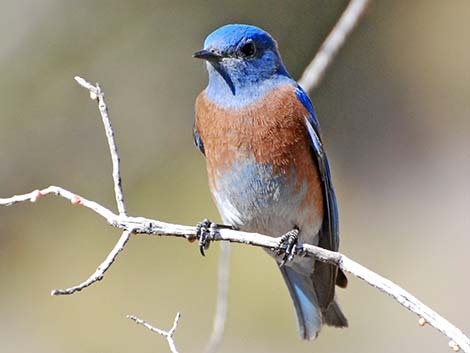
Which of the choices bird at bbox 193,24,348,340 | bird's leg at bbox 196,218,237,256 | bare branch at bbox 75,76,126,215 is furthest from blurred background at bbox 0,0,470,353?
bare branch at bbox 75,76,126,215

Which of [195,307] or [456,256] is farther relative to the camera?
[456,256]

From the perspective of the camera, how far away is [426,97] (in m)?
9.98

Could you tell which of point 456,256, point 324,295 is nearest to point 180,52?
point 456,256

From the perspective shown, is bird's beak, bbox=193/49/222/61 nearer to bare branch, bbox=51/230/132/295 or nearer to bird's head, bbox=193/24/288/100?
bird's head, bbox=193/24/288/100

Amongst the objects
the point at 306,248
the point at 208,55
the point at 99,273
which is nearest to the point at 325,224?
the point at 306,248

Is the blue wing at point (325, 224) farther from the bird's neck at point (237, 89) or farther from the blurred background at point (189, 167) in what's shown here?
the blurred background at point (189, 167)

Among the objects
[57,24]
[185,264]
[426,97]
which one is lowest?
[185,264]

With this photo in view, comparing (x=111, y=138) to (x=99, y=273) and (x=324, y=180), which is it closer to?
(x=99, y=273)

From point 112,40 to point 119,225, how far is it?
522cm

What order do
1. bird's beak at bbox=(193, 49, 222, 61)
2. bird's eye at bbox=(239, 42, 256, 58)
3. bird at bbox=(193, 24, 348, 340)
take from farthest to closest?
bird's eye at bbox=(239, 42, 256, 58) < bird at bbox=(193, 24, 348, 340) < bird's beak at bbox=(193, 49, 222, 61)

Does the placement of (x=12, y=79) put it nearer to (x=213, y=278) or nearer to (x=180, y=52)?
(x=180, y=52)

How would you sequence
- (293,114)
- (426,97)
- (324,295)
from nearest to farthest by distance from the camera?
(293,114) < (324,295) < (426,97)

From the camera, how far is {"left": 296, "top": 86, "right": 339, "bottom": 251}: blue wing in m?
5.29

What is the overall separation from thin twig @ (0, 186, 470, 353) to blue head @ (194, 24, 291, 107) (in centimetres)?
87
